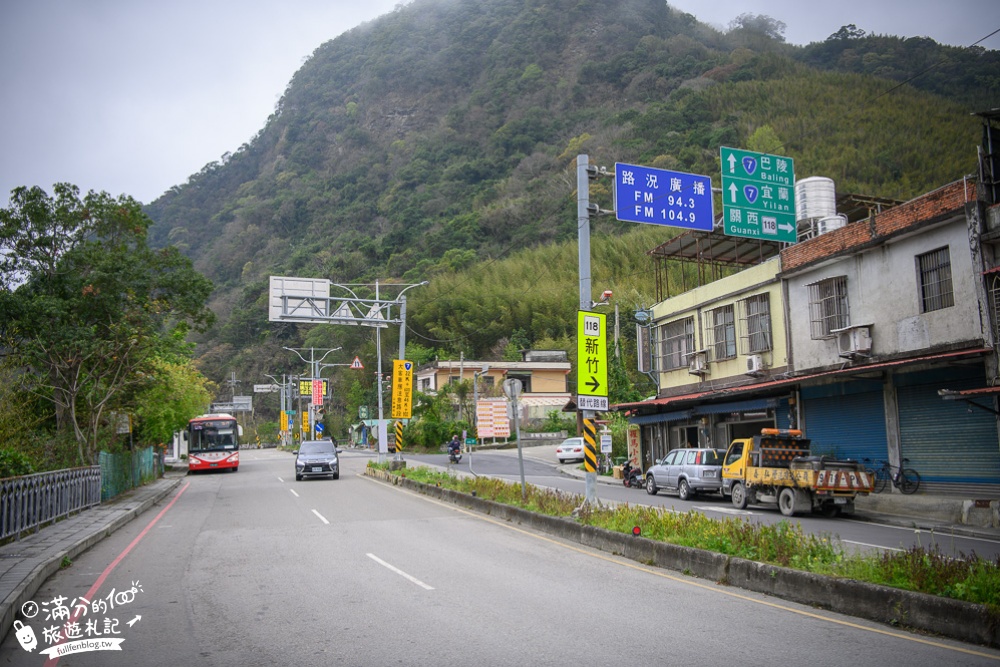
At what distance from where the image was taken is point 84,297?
2156 centimetres

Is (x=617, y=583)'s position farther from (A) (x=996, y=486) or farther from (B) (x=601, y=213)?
(A) (x=996, y=486)

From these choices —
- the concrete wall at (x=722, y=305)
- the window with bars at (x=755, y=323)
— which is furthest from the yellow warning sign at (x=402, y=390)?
the window with bars at (x=755, y=323)

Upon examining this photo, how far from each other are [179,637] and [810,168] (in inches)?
2061

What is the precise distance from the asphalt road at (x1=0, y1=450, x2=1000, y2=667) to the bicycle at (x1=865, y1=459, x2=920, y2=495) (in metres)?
11.1

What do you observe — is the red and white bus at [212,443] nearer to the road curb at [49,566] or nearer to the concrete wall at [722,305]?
the road curb at [49,566]

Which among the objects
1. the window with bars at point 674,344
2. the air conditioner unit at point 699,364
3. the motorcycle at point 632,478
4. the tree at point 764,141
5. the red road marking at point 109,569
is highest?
the tree at point 764,141

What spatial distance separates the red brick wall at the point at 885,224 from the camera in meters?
18.1

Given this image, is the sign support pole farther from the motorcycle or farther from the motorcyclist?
the motorcyclist

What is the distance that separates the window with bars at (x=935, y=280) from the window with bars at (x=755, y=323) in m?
6.19

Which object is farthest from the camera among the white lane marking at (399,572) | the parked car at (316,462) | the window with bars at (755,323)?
the parked car at (316,462)

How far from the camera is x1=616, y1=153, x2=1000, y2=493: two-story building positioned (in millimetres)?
17609

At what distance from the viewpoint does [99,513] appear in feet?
62.2

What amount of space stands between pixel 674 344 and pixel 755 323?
18.0 ft

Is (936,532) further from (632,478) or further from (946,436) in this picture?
(632,478)
